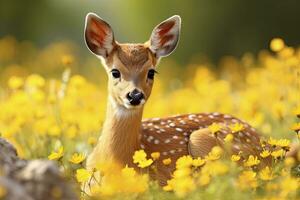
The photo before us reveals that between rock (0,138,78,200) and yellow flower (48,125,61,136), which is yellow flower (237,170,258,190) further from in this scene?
yellow flower (48,125,61,136)

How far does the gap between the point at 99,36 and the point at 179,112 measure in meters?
2.65

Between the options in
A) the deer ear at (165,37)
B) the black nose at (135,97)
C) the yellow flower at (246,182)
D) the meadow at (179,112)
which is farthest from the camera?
the deer ear at (165,37)

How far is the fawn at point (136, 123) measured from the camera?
19.5 feet

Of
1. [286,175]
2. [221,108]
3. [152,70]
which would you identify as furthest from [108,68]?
[221,108]

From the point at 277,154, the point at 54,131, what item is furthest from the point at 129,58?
the point at 277,154

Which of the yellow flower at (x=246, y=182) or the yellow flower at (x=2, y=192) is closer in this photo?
the yellow flower at (x=2, y=192)

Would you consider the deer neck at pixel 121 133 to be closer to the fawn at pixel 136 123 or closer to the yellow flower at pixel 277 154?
the fawn at pixel 136 123

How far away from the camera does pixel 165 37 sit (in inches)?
256

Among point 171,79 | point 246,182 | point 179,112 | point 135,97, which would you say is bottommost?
point 171,79

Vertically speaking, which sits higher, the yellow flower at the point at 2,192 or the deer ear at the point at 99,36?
the deer ear at the point at 99,36

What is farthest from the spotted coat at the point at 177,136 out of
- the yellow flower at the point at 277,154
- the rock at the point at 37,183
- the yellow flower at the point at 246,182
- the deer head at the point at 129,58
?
the rock at the point at 37,183

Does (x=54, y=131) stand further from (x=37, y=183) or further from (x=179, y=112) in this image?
(x=37, y=183)

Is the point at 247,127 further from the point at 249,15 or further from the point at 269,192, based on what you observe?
the point at 249,15

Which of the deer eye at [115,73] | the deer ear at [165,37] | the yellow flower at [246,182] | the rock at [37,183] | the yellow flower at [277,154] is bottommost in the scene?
the yellow flower at [277,154]
